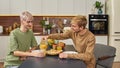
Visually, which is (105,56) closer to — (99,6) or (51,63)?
(51,63)

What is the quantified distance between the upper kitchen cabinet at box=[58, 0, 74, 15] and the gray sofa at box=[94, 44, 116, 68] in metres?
2.90

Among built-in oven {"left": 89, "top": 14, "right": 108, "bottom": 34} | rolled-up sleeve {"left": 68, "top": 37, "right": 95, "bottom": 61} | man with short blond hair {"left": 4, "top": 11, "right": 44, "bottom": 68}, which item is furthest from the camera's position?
built-in oven {"left": 89, "top": 14, "right": 108, "bottom": 34}

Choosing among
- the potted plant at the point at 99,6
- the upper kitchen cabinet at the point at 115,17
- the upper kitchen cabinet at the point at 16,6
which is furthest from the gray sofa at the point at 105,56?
the upper kitchen cabinet at the point at 16,6

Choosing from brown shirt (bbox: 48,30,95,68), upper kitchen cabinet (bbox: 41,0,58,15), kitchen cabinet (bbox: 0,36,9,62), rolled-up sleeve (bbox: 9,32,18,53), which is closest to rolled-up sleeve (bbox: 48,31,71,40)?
brown shirt (bbox: 48,30,95,68)

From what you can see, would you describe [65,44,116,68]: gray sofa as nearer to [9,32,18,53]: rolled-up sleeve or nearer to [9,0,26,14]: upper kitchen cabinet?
[9,32,18,53]: rolled-up sleeve

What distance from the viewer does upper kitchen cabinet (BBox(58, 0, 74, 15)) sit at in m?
5.84

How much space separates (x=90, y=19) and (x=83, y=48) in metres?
3.11

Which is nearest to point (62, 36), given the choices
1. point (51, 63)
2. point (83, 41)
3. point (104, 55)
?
point (83, 41)

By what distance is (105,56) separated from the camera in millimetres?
2807

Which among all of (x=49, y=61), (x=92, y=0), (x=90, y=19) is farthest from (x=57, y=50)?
(x=92, y=0)

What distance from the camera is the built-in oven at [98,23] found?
5.60m

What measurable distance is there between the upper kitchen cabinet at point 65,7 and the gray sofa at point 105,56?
9.53 feet

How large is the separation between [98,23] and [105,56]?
2.92 m

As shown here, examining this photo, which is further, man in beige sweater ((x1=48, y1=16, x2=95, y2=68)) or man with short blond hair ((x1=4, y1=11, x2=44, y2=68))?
man with short blond hair ((x1=4, y1=11, x2=44, y2=68))
